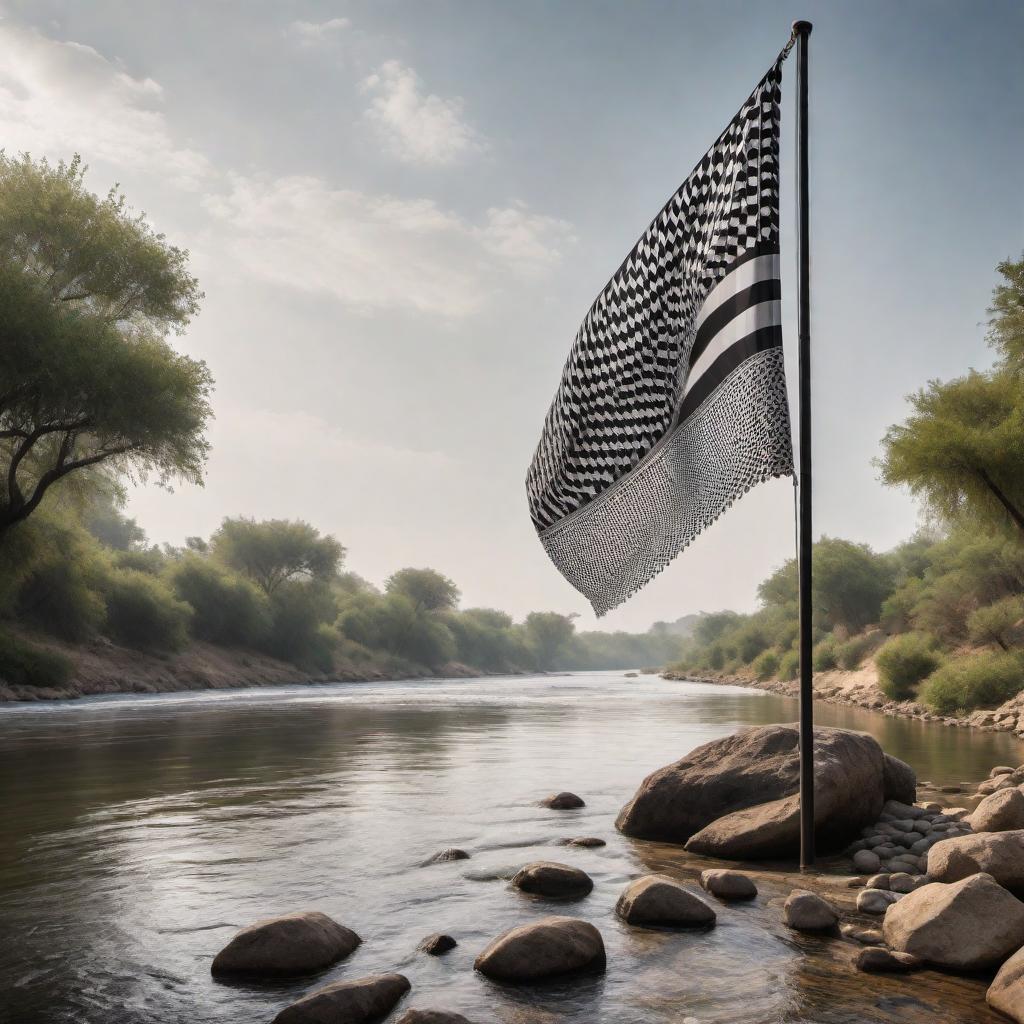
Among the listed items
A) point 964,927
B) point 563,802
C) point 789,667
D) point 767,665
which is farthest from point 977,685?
point 767,665

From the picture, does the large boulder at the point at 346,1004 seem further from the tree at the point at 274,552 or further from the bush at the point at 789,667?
the tree at the point at 274,552

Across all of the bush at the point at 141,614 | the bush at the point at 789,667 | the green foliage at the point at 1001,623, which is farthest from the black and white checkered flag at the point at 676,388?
the bush at the point at 789,667

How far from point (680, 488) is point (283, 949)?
11.5ft

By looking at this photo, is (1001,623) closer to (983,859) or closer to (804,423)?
(983,859)

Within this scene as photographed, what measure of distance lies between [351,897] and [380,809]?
3.66 meters

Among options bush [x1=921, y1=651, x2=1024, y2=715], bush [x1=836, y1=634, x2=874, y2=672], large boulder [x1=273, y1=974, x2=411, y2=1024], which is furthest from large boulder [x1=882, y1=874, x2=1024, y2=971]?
bush [x1=836, y1=634, x2=874, y2=672]

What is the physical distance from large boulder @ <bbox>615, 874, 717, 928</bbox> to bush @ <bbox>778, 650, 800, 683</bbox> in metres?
49.3

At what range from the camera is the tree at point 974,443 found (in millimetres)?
21469

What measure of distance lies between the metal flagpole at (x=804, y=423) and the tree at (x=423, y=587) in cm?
9289

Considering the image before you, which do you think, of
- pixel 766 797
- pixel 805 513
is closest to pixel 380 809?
pixel 766 797

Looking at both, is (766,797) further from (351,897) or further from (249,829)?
(249,829)

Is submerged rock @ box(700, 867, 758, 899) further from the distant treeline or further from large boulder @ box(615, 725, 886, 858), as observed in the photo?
the distant treeline

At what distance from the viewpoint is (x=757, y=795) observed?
7.68 m

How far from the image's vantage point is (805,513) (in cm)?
554
